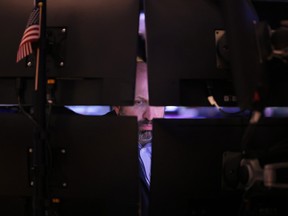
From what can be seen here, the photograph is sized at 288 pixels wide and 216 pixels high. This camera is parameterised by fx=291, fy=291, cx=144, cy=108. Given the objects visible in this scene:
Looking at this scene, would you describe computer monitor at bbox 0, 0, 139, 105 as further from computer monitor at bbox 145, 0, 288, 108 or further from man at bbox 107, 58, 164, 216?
man at bbox 107, 58, 164, 216

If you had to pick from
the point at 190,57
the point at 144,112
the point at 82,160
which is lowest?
the point at 82,160

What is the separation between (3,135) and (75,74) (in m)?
0.27

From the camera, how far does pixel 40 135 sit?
0.76m

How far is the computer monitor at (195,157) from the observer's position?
838 mm

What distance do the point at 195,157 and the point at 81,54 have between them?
0.45 m

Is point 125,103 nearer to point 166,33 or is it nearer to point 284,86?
point 166,33

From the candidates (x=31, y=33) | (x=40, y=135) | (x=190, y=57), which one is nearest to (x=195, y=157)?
(x=190, y=57)

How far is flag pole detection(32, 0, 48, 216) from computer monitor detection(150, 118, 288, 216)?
30cm

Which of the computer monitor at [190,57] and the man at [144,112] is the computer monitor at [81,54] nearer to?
the computer monitor at [190,57]

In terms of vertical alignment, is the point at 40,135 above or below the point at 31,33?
below

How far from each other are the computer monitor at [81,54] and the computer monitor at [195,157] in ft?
0.56

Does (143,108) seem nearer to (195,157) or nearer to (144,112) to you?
(144,112)

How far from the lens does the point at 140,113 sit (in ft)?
4.22

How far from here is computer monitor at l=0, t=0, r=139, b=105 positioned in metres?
0.85
